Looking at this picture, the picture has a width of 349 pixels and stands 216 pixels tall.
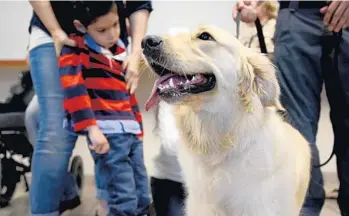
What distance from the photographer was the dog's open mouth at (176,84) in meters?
1.01

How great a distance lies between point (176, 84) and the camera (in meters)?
1.02

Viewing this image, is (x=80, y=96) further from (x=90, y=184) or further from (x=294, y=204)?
(x=90, y=184)

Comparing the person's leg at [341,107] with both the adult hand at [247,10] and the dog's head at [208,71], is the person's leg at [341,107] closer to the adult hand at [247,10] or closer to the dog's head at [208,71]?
the adult hand at [247,10]

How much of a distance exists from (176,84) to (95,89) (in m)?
0.55

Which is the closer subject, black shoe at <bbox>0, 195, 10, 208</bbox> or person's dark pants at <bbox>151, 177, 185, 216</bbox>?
person's dark pants at <bbox>151, 177, 185, 216</bbox>

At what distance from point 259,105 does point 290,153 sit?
15 centimetres

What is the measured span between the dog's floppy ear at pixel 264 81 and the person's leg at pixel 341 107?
0.37 metres

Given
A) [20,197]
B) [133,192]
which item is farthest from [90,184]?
[133,192]

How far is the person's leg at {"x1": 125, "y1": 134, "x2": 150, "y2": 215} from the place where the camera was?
1.64 metres

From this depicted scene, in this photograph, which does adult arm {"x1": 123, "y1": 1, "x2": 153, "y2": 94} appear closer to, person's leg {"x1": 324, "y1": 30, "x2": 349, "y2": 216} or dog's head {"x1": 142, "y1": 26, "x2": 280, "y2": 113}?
dog's head {"x1": 142, "y1": 26, "x2": 280, "y2": 113}

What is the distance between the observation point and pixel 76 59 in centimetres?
146

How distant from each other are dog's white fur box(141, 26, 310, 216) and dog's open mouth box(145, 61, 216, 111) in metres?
0.02

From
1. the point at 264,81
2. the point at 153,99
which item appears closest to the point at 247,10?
the point at 264,81

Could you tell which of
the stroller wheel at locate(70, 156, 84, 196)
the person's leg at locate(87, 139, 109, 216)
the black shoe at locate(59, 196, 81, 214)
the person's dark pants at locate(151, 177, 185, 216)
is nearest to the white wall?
the stroller wheel at locate(70, 156, 84, 196)
